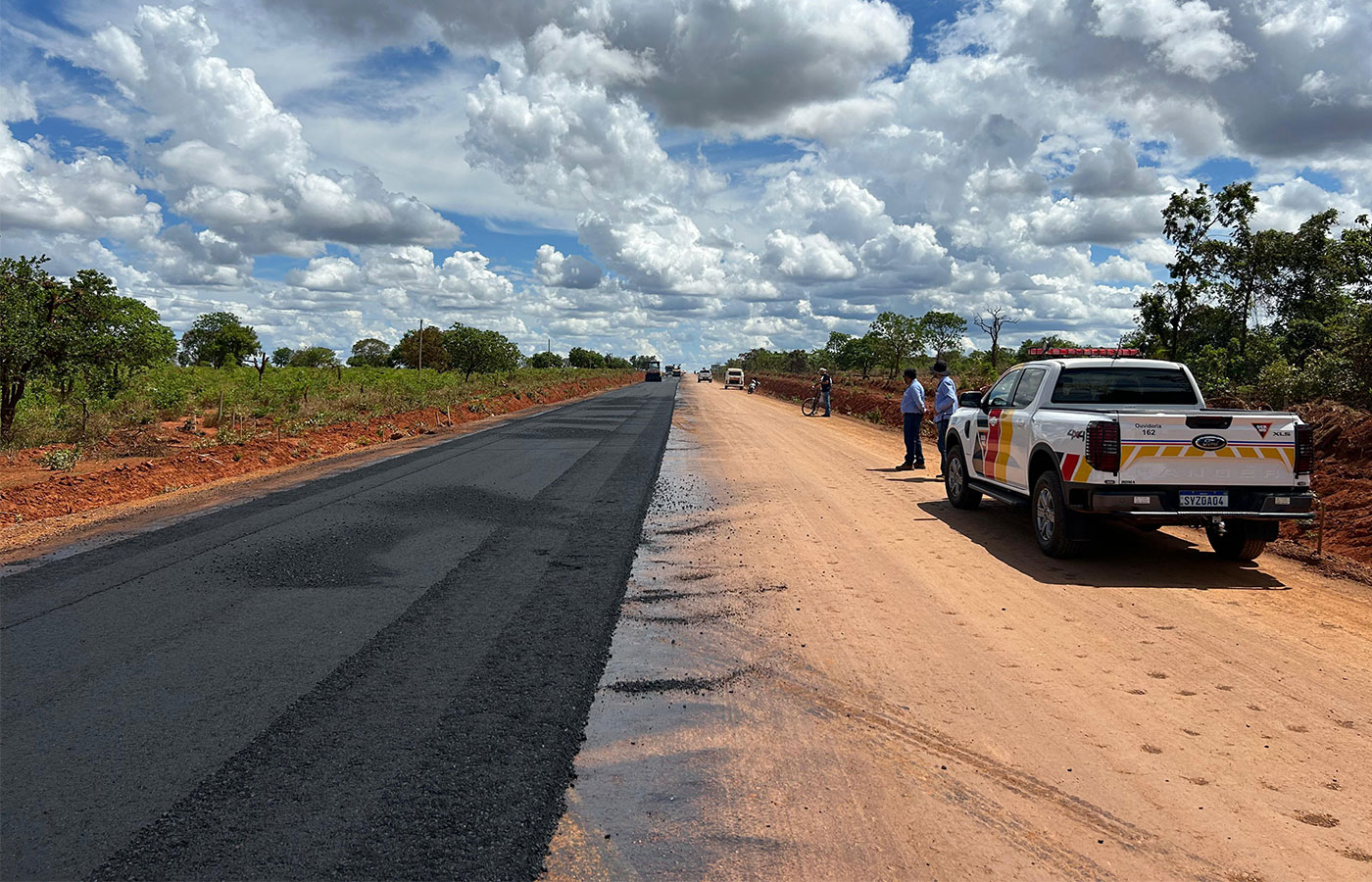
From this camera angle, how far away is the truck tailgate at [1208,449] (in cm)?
714

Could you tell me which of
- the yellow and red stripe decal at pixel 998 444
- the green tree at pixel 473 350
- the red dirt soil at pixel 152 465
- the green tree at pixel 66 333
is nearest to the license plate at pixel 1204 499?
the yellow and red stripe decal at pixel 998 444

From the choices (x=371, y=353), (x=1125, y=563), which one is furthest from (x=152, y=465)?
(x=371, y=353)

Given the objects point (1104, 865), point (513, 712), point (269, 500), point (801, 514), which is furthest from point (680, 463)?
point (1104, 865)

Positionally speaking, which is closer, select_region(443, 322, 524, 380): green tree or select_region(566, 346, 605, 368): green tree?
select_region(443, 322, 524, 380): green tree

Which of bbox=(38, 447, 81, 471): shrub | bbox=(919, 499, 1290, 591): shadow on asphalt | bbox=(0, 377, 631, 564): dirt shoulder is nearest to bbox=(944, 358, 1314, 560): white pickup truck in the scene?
bbox=(919, 499, 1290, 591): shadow on asphalt

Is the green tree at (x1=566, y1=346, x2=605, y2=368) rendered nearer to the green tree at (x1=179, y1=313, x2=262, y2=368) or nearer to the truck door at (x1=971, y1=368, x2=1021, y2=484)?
the green tree at (x1=179, y1=313, x2=262, y2=368)

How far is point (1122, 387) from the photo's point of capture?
8.80 metres

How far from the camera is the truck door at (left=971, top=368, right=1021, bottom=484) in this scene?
31.2ft

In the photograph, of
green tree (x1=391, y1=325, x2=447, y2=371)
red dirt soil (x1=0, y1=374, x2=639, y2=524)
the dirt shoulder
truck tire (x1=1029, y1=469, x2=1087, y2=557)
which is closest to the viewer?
truck tire (x1=1029, y1=469, x2=1087, y2=557)

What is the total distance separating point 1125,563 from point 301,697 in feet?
23.4

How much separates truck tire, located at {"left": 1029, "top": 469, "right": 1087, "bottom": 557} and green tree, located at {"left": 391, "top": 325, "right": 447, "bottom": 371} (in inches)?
2509

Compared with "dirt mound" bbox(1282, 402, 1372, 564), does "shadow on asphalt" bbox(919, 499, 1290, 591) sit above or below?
below

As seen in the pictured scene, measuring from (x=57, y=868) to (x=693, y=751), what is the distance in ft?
8.08

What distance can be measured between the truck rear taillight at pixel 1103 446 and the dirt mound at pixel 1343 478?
126 inches
